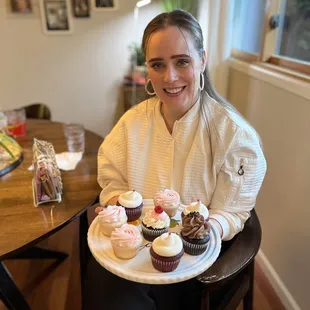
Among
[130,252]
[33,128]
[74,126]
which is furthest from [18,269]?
[130,252]

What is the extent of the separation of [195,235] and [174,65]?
0.54 m

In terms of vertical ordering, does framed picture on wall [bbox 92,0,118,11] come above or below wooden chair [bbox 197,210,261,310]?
above

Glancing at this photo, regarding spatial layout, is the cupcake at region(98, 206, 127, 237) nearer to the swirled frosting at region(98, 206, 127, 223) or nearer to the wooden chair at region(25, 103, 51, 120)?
the swirled frosting at region(98, 206, 127, 223)

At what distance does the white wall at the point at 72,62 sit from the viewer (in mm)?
2875

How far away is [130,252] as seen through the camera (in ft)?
3.00

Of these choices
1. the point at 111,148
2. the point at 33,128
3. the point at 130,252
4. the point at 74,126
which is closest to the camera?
the point at 130,252

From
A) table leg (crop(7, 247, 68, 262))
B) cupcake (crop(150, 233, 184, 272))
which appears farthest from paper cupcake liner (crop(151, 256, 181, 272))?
table leg (crop(7, 247, 68, 262))

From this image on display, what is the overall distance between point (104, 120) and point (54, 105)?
483 millimetres

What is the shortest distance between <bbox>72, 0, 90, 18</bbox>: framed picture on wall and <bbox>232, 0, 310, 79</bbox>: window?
1343 mm

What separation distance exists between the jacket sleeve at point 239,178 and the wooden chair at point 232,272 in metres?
0.04

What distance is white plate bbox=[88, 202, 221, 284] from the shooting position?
85 cm

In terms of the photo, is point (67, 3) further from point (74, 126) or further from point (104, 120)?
point (74, 126)

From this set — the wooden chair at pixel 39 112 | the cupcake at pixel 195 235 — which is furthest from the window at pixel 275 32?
the wooden chair at pixel 39 112

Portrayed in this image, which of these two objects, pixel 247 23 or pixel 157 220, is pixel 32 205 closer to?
pixel 157 220
